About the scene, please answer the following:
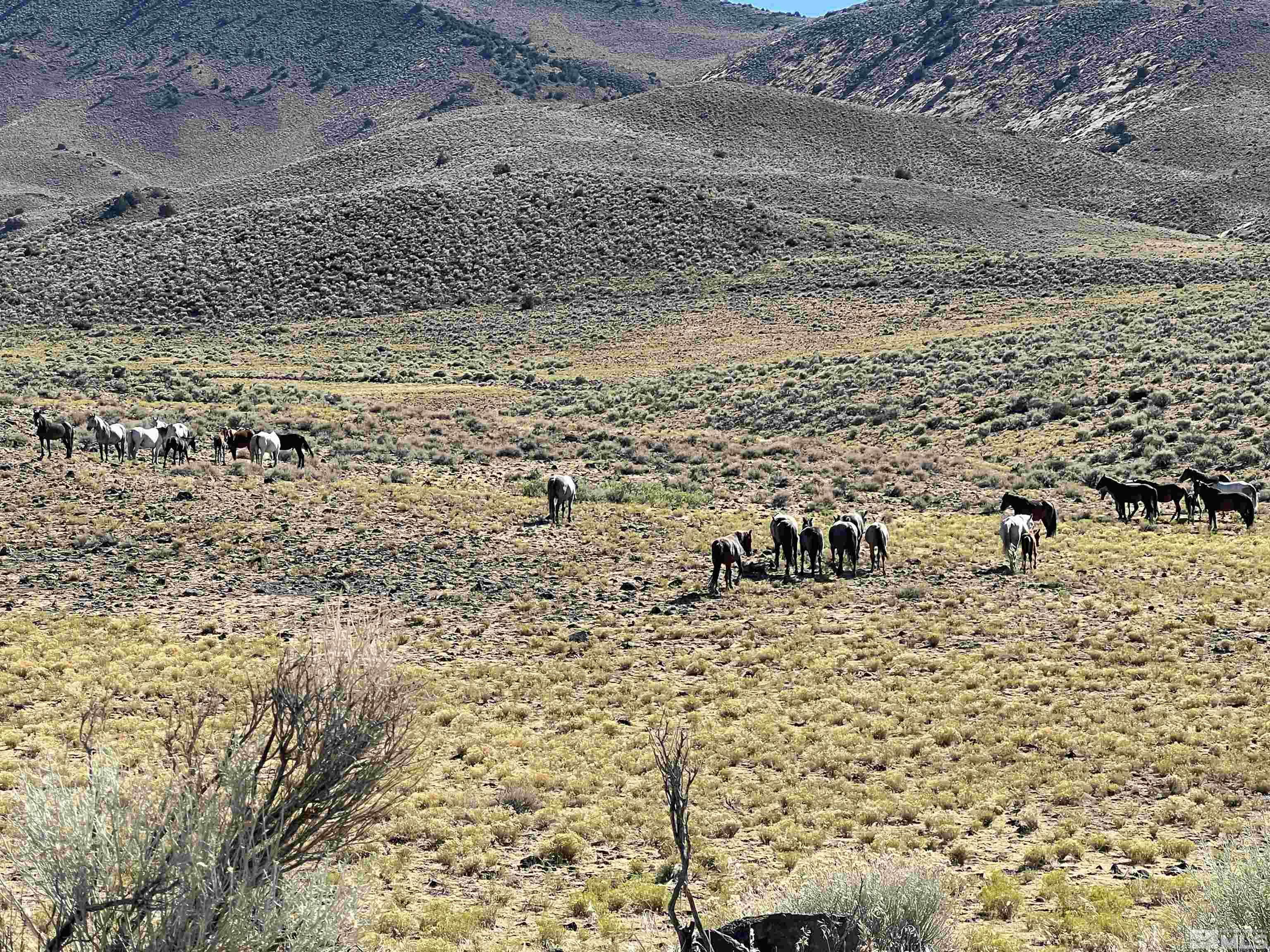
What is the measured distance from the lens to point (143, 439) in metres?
30.8

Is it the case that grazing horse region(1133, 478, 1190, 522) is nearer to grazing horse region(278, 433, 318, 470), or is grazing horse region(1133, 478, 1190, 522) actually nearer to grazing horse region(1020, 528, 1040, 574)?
grazing horse region(1020, 528, 1040, 574)

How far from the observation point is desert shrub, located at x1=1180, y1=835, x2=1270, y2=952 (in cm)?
638

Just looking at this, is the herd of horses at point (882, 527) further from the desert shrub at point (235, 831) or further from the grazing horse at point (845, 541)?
the desert shrub at point (235, 831)

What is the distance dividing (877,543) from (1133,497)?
8493mm

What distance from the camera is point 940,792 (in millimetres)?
11898

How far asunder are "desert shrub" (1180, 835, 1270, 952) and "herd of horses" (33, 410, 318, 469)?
2782 cm

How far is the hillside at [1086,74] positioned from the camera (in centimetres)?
12581

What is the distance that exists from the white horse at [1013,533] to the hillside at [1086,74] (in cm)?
10517

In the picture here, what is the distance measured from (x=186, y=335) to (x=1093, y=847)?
76.3 m

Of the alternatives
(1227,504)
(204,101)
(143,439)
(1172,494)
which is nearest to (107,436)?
(143,439)

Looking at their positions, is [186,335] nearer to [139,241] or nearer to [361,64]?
[139,241]

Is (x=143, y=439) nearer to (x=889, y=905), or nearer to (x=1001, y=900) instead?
(x=1001, y=900)

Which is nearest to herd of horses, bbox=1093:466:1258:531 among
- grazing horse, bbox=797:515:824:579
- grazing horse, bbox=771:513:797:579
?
grazing horse, bbox=797:515:824:579

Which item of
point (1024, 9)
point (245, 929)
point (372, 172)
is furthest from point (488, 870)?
point (1024, 9)
